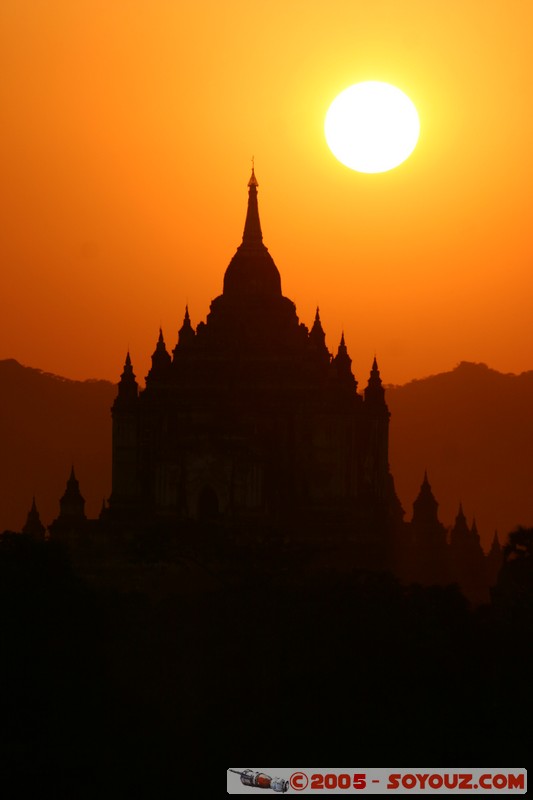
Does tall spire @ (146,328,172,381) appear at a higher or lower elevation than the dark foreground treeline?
higher

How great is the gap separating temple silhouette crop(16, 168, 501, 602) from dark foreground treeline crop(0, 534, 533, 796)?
3369 centimetres

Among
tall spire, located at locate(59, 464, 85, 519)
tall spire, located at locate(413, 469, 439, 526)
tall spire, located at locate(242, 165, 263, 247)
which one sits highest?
tall spire, located at locate(242, 165, 263, 247)

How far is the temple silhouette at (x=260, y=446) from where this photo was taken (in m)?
142

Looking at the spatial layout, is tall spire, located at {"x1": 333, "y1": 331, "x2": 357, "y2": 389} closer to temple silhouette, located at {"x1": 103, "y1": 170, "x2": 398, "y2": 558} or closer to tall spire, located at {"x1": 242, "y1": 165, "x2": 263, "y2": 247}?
temple silhouette, located at {"x1": 103, "y1": 170, "x2": 398, "y2": 558}

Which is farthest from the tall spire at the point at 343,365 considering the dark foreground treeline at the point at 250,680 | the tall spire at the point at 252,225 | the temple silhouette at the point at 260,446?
the dark foreground treeline at the point at 250,680

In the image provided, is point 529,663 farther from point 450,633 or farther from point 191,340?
point 191,340

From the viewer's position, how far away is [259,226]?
15038cm

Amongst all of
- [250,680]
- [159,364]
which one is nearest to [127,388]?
[159,364]

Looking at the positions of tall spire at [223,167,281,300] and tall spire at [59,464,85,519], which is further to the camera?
tall spire at [223,167,281,300]

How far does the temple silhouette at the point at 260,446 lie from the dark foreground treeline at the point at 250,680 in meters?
33.7

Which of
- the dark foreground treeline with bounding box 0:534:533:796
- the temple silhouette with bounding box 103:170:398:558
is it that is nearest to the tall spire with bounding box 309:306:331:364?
the temple silhouette with bounding box 103:170:398:558

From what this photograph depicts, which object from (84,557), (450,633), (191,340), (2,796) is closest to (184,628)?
(450,633)

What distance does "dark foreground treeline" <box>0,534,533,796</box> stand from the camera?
88.9 metres

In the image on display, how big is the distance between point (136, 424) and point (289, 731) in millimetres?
60076
